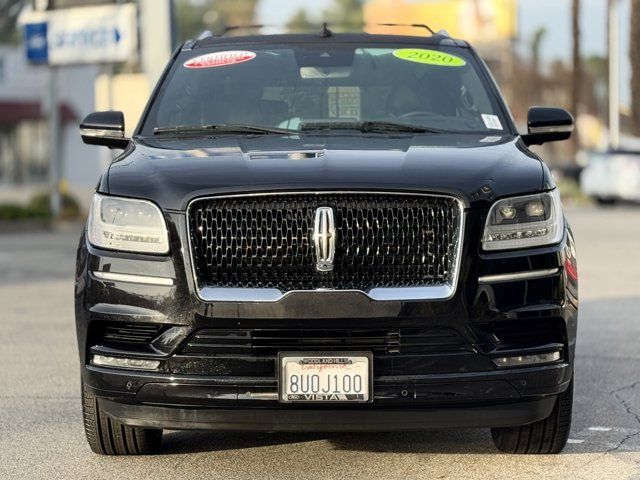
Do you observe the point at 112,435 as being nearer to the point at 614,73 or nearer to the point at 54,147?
the point at 54,147

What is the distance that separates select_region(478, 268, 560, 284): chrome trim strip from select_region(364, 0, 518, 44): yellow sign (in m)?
82.0

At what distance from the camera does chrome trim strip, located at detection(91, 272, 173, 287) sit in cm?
556

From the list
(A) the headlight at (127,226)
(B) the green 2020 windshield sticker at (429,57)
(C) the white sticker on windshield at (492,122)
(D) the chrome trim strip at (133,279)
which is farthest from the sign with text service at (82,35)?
(D) the chrome trim strip at (133,279)

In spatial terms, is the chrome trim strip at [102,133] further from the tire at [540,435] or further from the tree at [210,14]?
the tree at [210,14]

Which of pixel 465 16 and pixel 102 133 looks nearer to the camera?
pixel 102 133

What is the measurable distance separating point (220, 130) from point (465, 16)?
86.7m

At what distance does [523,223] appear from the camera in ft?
18.8

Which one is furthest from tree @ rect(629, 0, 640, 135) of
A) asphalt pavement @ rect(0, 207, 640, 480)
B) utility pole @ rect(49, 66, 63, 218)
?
asphalt pavement @ rect(0, 207, 640, 480)

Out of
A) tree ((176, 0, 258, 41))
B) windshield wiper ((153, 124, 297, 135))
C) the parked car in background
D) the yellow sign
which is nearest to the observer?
windshield wiper ((153, 124, 297, 135))

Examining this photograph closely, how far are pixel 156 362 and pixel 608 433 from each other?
2.32m

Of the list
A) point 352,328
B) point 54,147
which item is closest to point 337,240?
point 352,328

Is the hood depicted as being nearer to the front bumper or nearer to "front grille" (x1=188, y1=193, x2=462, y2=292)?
"front grille" (x1=188, y1=193, x2=462, y2=292)

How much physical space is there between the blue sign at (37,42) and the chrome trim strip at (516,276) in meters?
22.8

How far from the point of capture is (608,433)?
6.70 metres
